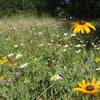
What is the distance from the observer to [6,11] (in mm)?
14953

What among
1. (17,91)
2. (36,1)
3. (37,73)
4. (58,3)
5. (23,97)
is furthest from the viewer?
(58,3)

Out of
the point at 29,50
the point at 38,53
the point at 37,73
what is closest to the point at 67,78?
the point at 37,73

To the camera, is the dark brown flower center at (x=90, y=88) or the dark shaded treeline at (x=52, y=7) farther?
the dark shaded treeline at (x=52, y=7)

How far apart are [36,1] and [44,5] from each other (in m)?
0.95

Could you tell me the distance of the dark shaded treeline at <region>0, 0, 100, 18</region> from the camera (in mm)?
14969

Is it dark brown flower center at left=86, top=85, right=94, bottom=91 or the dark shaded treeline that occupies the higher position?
dark brown flower center at left=86, top=85, right=94, bottom=91

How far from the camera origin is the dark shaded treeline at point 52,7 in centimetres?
1497

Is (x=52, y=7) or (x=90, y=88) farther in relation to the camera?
(x=52, y=7)

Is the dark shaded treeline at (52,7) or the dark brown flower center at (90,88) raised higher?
the dark brown flower center at (90,88)

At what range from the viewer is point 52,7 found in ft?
59.2

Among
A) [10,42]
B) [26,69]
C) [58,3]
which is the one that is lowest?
[58,3]

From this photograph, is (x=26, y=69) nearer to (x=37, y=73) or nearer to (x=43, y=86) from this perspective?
(x=37, y=73)

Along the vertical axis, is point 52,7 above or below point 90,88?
below

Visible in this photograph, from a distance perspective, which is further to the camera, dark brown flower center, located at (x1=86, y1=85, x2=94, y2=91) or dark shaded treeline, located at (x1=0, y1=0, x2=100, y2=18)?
dark shaded treeline, located at (x1=0, y1=0, x2=100, y2=18)
